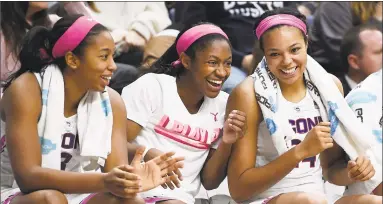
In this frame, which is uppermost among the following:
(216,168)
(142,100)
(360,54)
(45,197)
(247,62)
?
(360,54)

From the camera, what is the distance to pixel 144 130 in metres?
2.72

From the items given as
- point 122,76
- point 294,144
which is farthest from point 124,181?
point 122,76

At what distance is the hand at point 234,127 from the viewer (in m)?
2.38

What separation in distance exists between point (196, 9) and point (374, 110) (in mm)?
1307

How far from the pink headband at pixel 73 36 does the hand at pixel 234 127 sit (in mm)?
561

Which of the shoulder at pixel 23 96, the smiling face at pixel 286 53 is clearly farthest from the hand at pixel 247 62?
the shoulder at pixel 23 96

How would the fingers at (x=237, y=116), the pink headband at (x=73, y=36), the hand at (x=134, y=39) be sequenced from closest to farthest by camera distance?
the fingers at (x=237, y=116) < the pink headband at (x=73, y=36) < the hand at (x=134, y=39)

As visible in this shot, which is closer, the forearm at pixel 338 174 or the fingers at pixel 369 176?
the fingers at pixel 369 176

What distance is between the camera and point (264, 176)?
2395mm

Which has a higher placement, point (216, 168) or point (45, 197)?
point (216, 168)

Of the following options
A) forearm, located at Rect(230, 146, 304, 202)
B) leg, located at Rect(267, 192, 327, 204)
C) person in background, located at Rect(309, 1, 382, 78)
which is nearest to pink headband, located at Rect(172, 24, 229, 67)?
forearm, located at Rect(230, 146, 304, 202)

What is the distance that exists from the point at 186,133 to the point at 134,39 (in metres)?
1.03

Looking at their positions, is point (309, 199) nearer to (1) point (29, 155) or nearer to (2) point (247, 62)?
(1) point (29, 155)

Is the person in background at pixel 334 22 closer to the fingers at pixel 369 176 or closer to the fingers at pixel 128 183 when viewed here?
the fingers at pixel 369 176
